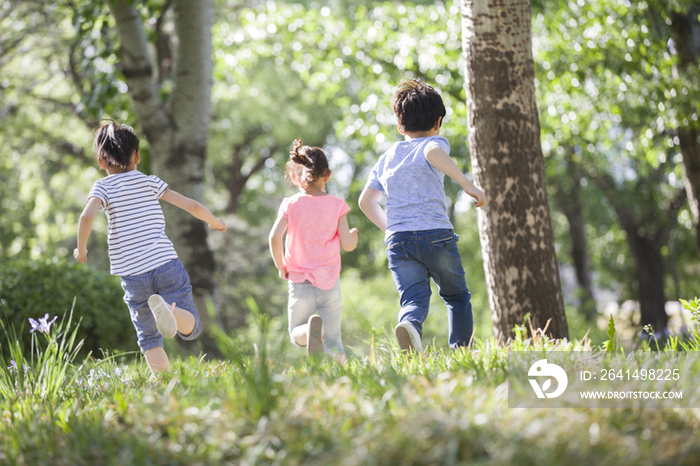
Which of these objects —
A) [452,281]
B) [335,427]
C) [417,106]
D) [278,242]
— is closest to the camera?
[335,427]

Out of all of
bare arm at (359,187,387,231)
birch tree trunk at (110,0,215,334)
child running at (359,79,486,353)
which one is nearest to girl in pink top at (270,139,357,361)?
bare arm at (359,187,387,231)

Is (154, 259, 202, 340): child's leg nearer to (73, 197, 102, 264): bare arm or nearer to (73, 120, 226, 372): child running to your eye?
Answer: (73, 120, 226, 372): child running

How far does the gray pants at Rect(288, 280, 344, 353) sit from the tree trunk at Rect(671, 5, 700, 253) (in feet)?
16.8

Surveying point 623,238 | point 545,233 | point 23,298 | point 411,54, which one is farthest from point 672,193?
point 23,298

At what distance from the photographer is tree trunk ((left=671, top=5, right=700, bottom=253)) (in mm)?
6711

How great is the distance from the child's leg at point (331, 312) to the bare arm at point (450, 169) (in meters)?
1.12

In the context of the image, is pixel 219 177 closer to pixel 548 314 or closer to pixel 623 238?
pixel 623 238

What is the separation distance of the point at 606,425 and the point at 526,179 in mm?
2259

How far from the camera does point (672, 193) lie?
11.3 meters

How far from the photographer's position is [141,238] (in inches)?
134

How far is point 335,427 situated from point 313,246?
2.17 m

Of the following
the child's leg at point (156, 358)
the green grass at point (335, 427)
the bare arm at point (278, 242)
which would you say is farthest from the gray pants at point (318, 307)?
the green grass at point (335, 427)

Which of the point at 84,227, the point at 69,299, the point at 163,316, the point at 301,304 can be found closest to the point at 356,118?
the point at 69,299

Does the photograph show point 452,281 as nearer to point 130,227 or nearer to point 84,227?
point 130,227
